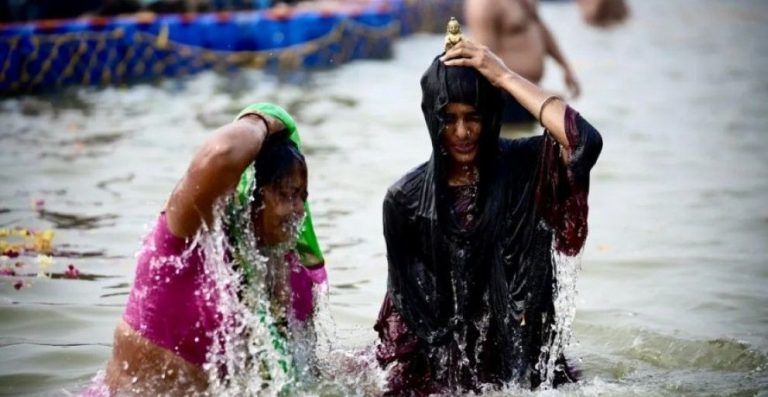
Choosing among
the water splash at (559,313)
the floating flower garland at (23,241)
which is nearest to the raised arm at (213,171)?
the water splash at (559,313)

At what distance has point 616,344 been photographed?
5.49m

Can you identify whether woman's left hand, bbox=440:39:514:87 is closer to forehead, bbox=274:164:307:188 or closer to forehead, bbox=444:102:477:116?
forehead, bbox=444:102:477:116

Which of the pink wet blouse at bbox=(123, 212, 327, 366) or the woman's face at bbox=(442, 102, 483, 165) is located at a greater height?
the woman's face at bbox=(442, 102, 483, 165)

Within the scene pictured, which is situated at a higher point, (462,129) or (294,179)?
(462,129)

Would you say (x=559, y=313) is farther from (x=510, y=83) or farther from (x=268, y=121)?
(x=268, y=121)

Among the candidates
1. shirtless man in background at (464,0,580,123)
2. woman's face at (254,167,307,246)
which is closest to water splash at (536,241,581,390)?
woman's face at (254,167,307,246)

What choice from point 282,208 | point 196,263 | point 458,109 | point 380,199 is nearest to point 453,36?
point 458,109

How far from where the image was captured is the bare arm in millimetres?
3982

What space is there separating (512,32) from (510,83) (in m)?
5.90

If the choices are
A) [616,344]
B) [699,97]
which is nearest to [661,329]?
[616,344]

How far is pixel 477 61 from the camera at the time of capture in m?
3.99

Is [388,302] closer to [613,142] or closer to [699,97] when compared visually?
[613,142]

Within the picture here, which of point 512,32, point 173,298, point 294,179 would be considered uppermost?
point 294,179

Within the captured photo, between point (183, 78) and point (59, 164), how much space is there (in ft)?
Answer: 20.2
